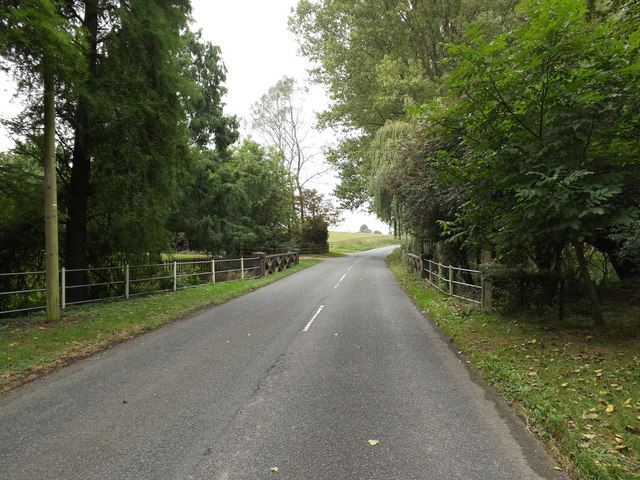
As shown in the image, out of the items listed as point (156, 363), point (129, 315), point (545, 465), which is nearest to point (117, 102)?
point (129, 315)

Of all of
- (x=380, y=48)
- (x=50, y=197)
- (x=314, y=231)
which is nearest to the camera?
(x=50, y=197)

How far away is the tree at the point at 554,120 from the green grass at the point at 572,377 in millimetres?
909

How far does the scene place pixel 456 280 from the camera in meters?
12.5

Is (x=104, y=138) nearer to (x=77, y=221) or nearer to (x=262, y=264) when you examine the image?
(x=77, y=221)

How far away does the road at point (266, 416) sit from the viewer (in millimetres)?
2965

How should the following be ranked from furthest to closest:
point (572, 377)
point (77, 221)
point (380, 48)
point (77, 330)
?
point (380, 48) < point (77, 221) < point (77, 330) < point (572, 377)

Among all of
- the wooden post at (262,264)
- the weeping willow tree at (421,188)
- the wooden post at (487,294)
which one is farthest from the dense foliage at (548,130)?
the wooden post at (262,264)

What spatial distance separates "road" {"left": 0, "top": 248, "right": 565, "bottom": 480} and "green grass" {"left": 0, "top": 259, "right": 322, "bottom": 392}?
1.21 feet

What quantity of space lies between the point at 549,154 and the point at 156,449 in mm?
6753

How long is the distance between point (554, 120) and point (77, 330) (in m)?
9.08

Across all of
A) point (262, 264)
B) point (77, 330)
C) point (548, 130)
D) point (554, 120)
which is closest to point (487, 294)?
point (548, 130)

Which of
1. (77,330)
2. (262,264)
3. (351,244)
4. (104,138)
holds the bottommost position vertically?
(77,330)

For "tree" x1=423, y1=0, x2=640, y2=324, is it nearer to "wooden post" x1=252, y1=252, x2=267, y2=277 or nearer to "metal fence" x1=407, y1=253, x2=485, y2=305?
"metal fence" x1=407, y1=253, x2=485, y2=305

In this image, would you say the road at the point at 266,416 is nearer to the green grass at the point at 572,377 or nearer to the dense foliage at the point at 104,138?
the green grass at the point at 572,377
